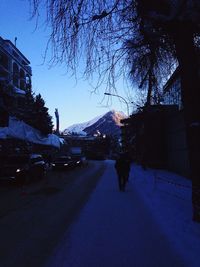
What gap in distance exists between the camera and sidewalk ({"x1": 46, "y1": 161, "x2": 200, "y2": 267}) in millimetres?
5930

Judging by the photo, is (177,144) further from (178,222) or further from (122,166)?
(178,222)

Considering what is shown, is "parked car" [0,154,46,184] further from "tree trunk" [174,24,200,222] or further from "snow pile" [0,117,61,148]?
"tree trunk" [174,24,200,222]

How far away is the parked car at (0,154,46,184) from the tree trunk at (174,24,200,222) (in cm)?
1509

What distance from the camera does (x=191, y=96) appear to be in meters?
8.90

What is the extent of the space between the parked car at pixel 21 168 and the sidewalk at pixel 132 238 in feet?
36.3

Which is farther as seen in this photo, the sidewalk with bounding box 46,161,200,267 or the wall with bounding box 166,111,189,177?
the wall with bounding box 166,111,189,177

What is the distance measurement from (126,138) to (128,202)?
52256mm

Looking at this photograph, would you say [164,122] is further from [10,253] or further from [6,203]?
[10,253]

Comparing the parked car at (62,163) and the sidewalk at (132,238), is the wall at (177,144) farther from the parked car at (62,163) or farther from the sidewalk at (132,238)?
the sidewalk at (132,238)

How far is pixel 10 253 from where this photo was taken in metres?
6.46

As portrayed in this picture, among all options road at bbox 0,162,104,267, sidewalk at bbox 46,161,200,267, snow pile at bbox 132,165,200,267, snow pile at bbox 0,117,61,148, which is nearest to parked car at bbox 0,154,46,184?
snow pile at bbox 0,117,61,148

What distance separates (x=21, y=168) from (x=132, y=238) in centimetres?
1594

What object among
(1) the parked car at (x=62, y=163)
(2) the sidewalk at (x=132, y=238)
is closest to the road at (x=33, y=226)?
(2) the sidewalk at (x=132, y=238)

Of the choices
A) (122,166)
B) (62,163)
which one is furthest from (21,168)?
(62,163)
